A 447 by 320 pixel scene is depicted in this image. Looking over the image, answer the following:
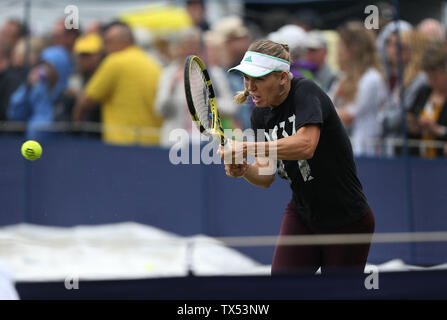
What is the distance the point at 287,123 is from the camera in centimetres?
411

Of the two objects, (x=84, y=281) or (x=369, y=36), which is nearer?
(x=84, y=281)

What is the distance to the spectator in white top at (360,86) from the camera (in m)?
6.21

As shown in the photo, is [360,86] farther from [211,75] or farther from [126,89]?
[126,89]

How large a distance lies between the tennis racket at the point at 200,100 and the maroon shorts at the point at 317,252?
2.26 ft

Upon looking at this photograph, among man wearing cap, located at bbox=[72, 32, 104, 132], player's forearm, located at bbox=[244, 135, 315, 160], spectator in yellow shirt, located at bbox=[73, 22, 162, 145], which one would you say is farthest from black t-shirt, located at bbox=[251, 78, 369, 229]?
man wearing cap, located at bbox=[72, 32, 104, 132]

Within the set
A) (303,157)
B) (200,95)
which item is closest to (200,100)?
(200,95)

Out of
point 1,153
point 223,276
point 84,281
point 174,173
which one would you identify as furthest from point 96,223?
point 223,276

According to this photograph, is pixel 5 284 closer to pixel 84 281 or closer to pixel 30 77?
pixel 84 281

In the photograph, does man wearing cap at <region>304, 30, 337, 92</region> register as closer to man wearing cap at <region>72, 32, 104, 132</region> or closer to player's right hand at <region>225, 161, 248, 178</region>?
man wearing cap at <region>72, 32, 104, 132</region>

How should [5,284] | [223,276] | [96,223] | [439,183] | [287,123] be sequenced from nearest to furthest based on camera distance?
[287,123], [5,284], [223,276], [439,183], [96,223]

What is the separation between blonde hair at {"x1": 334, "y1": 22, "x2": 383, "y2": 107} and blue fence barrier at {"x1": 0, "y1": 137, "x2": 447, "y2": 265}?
1.98 feet

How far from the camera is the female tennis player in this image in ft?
12.6
